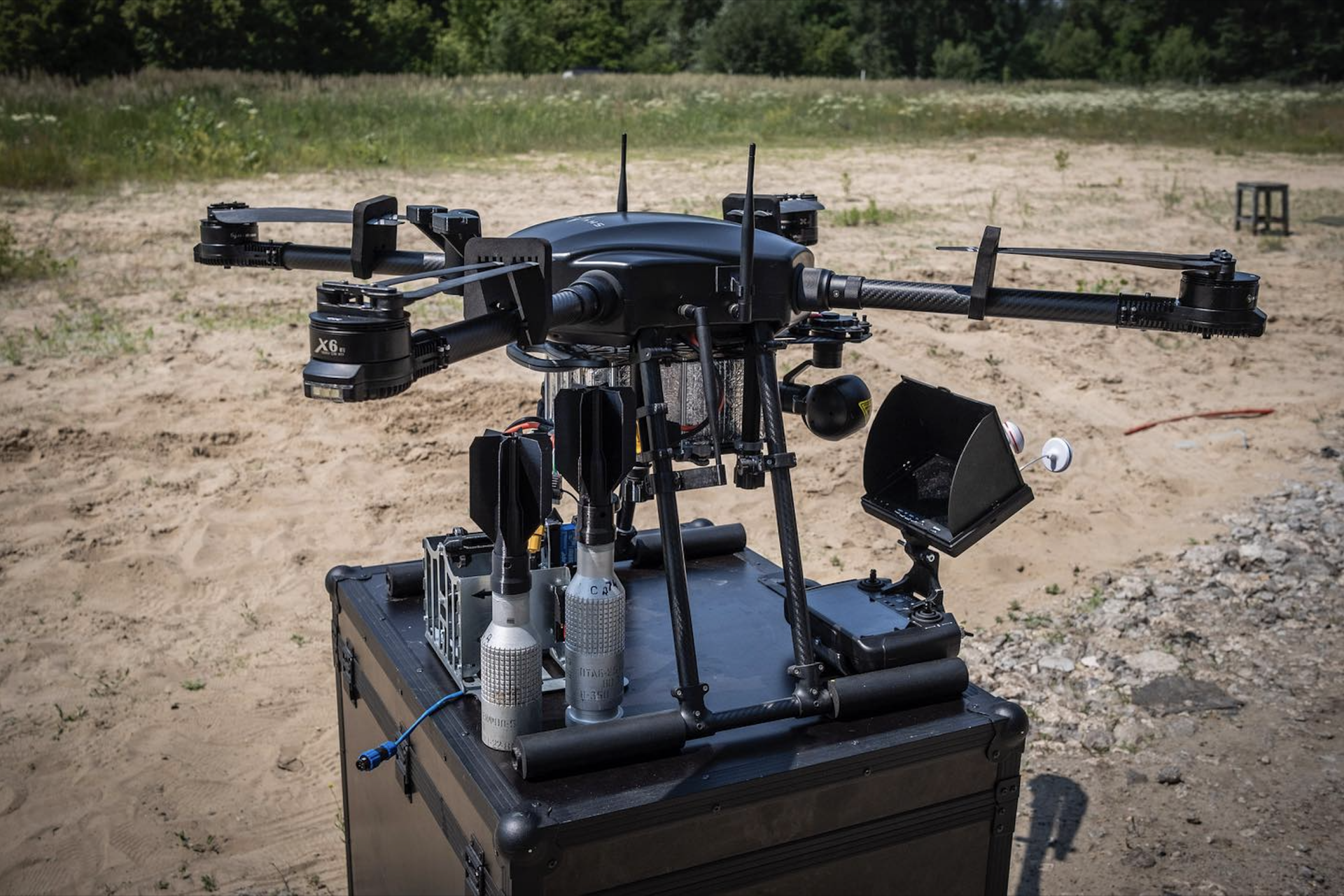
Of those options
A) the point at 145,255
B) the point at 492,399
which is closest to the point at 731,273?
the point at 492,399

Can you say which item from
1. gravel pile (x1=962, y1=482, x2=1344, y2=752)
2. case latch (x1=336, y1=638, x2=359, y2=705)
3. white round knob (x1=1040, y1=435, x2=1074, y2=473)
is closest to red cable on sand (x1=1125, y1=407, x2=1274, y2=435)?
gravel pile (x1=962, y1=482, x2=1344, y2=752)

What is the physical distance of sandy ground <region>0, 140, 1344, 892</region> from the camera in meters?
4.19

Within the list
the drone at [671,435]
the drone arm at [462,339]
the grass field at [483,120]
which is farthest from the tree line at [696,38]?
the drone arm at [462,339]

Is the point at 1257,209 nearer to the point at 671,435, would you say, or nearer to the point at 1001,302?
the point at 1001,302

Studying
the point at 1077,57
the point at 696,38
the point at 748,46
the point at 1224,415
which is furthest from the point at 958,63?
the point at 1224,415

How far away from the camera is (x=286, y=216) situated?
247cm

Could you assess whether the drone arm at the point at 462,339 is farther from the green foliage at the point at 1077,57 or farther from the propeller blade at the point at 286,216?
the green foliage at the point at 1077,57

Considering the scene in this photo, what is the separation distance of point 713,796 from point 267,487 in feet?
16.2

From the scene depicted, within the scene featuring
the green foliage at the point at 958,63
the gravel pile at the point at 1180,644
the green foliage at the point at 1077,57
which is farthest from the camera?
the green foliage at the point at 1077,57

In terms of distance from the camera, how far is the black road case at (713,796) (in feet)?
6.32

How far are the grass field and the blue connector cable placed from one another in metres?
11.8

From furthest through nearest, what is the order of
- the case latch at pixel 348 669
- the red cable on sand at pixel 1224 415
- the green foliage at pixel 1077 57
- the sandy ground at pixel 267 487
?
1. the green foliage at pixel 1077 57
2. the red cable on sand at pixel 1224 415
3. the sandy ground at pixel 267 487
4. the case latch at pixel 348 669

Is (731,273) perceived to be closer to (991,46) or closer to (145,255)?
(145,255)

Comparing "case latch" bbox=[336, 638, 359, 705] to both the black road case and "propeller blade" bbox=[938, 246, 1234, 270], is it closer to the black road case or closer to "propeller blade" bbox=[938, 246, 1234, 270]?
the black road case
